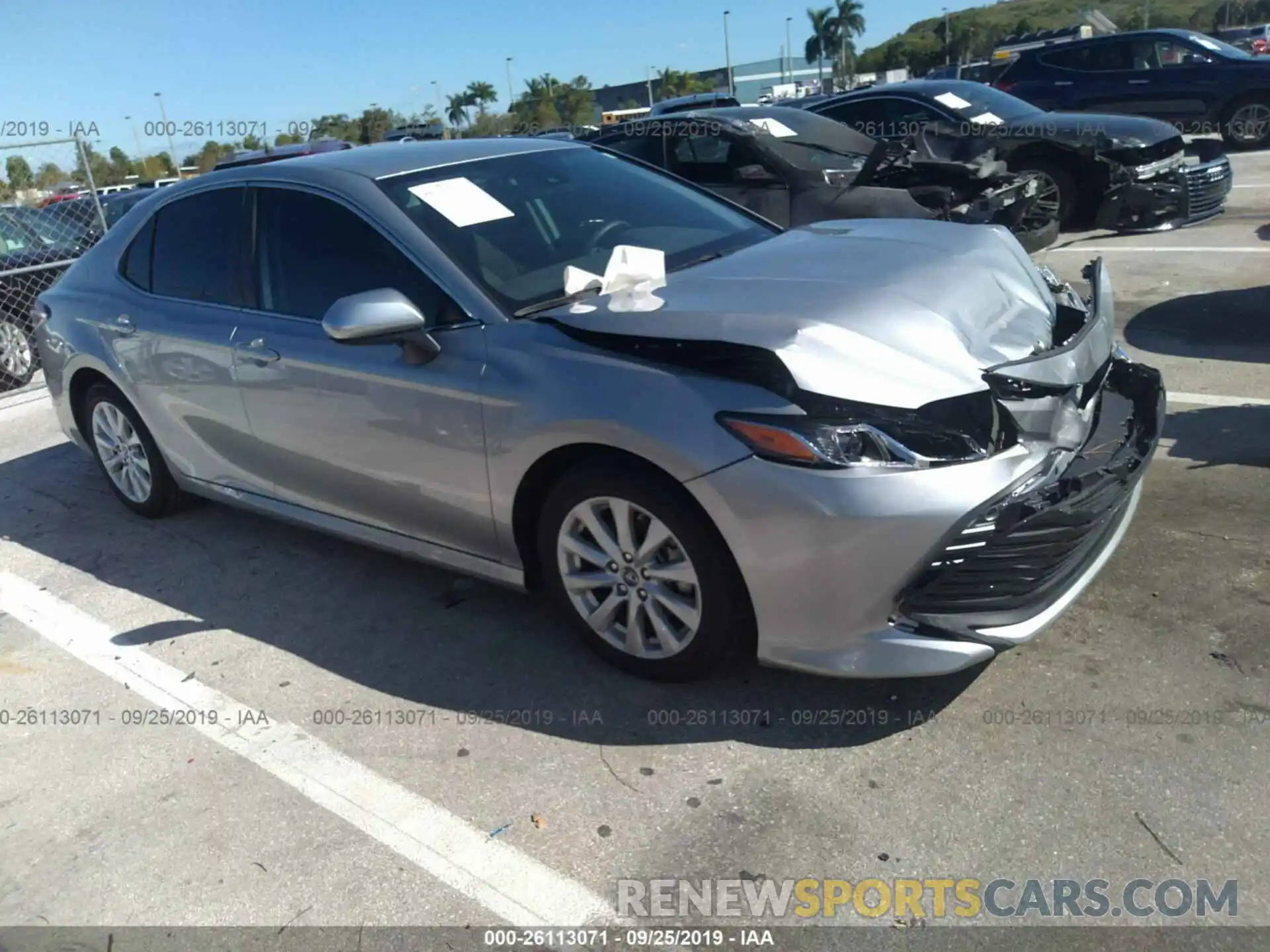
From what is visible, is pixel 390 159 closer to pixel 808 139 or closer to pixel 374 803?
pixel 374 803

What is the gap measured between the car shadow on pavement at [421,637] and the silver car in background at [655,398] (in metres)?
0.20

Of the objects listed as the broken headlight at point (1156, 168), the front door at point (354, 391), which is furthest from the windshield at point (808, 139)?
the front door at point (354, 391)

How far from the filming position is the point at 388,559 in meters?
4.41

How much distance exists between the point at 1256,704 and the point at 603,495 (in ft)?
6.28

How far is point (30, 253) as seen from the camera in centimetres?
910

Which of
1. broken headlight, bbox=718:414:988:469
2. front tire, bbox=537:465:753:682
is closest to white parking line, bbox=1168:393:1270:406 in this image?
broken headlight, bbox=718:414:988:469

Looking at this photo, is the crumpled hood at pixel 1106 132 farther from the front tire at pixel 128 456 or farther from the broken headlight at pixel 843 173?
the front tire at pixel 128 456

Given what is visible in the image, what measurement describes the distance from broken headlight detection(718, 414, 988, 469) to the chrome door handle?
2.04m

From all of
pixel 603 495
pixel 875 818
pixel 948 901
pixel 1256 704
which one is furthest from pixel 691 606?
pixel 1256 704

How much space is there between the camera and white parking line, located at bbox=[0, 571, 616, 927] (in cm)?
247

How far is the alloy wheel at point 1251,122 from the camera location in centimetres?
1412

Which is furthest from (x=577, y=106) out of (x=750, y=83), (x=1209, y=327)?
(x=1209, y=327)

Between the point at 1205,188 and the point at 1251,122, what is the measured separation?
6344 mm

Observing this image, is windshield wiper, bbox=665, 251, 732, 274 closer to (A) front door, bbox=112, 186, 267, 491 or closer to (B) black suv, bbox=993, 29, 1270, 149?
(A) front door, bbox=112, 186, 267, 491
